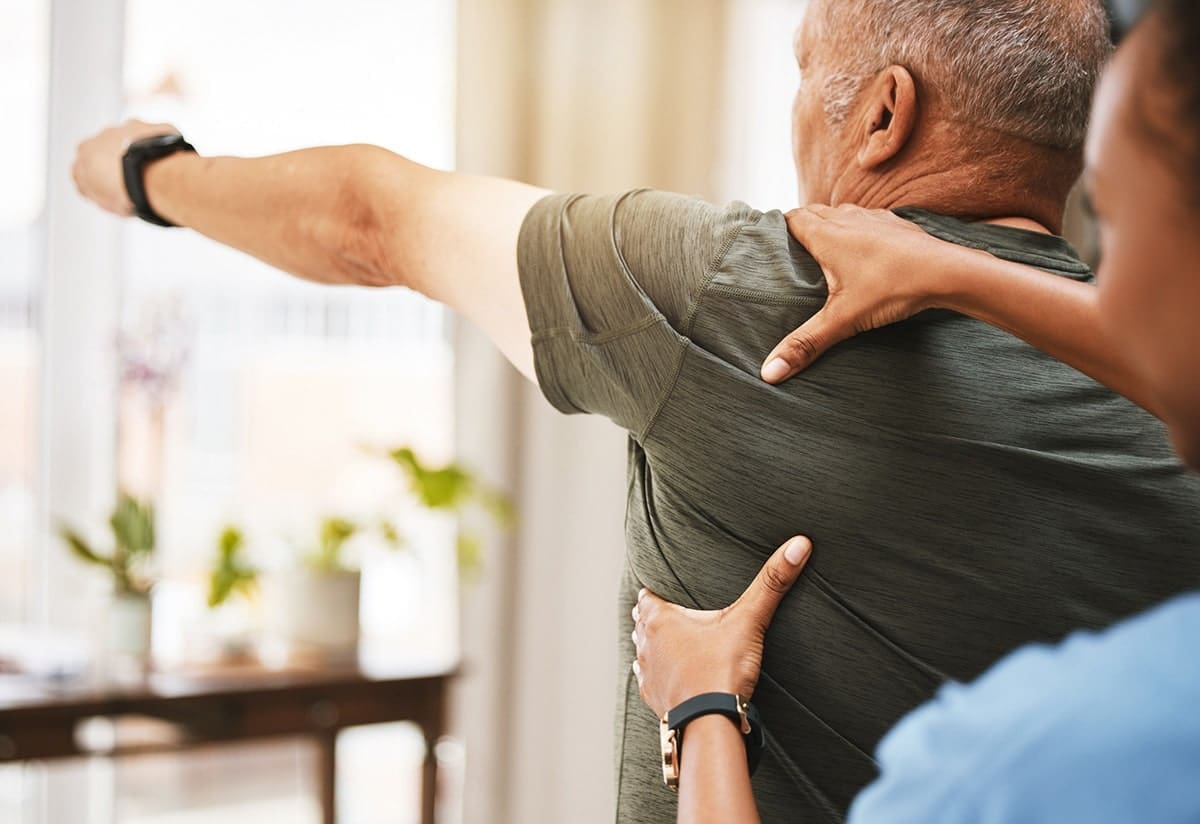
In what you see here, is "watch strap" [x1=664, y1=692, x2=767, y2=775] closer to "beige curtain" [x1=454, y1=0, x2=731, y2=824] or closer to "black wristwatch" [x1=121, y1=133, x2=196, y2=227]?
"black wristwatch" [x1=121, y1=133, x2=196, y2=227]

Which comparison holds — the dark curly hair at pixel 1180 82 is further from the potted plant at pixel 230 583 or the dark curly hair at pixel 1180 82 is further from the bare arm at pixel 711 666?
the potted plant at pixel 230 583

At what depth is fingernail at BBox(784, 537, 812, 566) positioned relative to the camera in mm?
862

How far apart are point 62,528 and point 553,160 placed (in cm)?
138

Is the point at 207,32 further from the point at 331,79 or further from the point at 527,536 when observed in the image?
the point at 527,536

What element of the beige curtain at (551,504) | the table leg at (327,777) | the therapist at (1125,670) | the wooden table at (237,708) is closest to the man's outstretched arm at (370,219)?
the therapist at (1125,670)

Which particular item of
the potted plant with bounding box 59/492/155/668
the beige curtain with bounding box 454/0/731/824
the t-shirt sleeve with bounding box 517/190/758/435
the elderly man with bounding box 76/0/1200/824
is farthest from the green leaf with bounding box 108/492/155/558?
the t-shirt sleeve with bounding box 517/190/758/435

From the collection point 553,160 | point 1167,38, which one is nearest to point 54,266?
point 553,160

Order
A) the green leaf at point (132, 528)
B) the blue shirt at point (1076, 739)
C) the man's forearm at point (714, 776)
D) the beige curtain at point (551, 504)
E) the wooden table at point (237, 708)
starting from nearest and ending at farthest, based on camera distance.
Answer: the blue shirt at point (1076, 739) → the man's forearm at point (714, 776) → the wooden table at point (237, 708) → the green leaf at point (132, 528) → the beige curtain at point (551, 504)

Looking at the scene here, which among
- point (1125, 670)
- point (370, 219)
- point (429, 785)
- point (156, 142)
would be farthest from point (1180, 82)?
point (429, 785)

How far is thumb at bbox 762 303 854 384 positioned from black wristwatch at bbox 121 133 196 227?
674 mm

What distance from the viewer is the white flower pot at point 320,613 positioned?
249 cm

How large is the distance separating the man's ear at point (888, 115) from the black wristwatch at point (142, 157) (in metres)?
0.67

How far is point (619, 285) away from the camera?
2.90 feet

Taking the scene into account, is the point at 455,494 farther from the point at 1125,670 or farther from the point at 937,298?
the point at 1125,670
